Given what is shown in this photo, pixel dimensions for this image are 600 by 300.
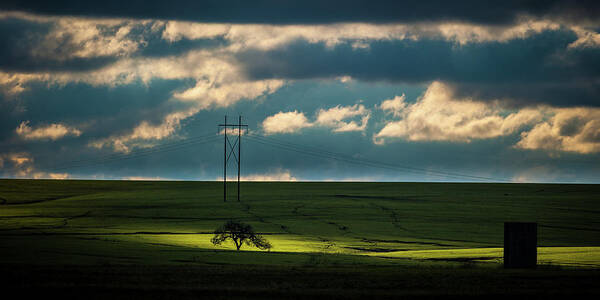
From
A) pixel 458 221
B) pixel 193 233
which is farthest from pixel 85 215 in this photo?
pixel 458 221

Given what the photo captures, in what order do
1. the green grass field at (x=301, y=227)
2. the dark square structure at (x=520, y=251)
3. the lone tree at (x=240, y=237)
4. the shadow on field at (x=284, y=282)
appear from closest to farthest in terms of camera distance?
the shadow on field at (x=284, y=282) < the dark square structure at (x=520, y=251) < the green grass field at (x=301, y=227) < the lone tree at (x=240, y=237)

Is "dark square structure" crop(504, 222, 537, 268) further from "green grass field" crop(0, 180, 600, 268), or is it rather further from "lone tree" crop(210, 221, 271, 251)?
"lone tree" crop(210, 221, 271, 251)

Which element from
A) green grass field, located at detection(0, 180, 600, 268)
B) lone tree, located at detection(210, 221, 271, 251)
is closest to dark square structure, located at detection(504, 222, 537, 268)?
green grass field, located at detection(0, 180, 600, 268)

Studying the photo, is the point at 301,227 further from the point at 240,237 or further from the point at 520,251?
the point at 520,251

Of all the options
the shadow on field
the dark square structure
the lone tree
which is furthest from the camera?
the lone tree

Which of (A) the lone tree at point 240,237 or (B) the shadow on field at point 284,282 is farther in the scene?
(A) the lone tree at point 240,237

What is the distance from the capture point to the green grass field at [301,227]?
41.1 m

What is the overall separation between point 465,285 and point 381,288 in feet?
11.3

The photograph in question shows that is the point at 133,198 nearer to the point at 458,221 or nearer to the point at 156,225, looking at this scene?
the point at 156,225

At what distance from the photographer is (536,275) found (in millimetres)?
30781

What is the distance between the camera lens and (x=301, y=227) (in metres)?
74.2

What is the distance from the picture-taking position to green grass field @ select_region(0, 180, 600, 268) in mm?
41125

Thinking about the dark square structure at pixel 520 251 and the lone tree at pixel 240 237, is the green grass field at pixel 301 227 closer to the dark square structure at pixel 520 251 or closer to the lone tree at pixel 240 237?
the lone tree at pixel 240 237

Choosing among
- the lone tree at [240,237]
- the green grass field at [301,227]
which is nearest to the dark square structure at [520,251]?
the green grass field at [301,227]
